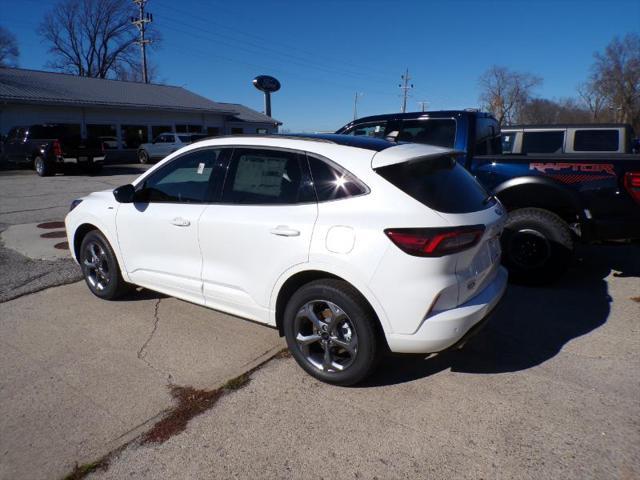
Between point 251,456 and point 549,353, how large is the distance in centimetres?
248

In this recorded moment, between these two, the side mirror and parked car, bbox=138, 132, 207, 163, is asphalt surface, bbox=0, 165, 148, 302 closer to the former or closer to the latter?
the side mirror

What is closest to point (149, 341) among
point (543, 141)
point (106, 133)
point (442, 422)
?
point (442, 422)

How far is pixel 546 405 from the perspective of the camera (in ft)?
9.40

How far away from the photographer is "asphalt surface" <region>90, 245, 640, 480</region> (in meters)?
2.35

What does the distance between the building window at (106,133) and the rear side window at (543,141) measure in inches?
913

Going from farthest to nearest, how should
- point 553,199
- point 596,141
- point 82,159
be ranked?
point 82,159 < point 596,141 < point 553,199

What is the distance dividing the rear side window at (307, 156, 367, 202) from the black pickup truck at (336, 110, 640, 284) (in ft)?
6.51

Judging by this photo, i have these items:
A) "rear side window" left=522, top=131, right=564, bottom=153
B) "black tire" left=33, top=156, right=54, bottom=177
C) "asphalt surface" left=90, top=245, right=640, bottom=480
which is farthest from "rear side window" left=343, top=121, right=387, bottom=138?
"black tire" left=33, top=156, right=54, bottom=177

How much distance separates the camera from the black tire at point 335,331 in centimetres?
284

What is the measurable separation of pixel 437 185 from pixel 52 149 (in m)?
17.9

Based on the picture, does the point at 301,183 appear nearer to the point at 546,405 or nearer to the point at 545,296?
the point at 546,405

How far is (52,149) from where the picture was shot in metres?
16.9

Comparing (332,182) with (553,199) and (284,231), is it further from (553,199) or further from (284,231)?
(553,199)

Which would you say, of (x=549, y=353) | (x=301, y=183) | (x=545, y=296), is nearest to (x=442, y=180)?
(x=301, y=183)
